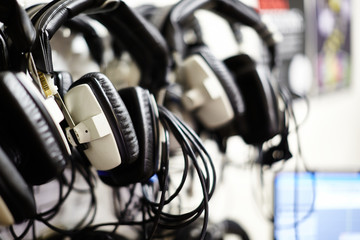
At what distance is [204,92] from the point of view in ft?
1.85

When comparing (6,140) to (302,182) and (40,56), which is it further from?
(302,182)

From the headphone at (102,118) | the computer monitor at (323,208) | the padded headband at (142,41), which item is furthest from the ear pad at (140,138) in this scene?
the computer monitor at (323,208)

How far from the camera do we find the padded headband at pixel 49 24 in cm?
38

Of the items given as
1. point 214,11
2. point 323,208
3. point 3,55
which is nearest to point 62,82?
point 3,55

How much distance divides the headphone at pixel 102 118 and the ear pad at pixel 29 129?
5 cm

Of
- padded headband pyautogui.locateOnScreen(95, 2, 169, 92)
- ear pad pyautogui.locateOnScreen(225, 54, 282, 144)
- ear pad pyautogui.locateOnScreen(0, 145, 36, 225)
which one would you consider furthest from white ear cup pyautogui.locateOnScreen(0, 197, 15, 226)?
ear pad pyautogui.locateOnScreen(225, 54, 282, 144)

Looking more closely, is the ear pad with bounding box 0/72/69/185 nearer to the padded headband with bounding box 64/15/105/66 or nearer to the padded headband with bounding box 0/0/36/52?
the padded headband with bounding box 0/0/36/52

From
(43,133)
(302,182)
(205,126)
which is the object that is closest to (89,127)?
(43,133)

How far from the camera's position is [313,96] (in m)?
1.30

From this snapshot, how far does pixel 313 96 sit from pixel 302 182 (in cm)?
58

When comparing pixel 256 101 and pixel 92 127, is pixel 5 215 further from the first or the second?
pixel 256 101

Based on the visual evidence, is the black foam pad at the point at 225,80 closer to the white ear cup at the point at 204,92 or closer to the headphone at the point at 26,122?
the white ear cup at the point at 204,92

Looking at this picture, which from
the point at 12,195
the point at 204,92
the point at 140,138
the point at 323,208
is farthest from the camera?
the point at 323,208

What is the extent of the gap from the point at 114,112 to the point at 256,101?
303 millimetres
